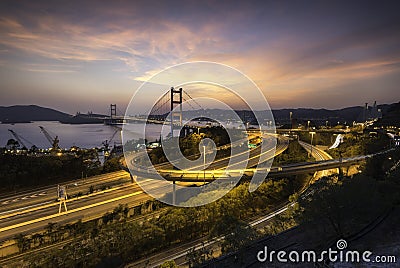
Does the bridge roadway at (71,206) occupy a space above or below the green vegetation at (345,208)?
below

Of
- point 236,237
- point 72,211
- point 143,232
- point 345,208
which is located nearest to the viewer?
point 236,237

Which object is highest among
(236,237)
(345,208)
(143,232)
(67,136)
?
(345,208)

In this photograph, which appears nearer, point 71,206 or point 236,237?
point 236,237

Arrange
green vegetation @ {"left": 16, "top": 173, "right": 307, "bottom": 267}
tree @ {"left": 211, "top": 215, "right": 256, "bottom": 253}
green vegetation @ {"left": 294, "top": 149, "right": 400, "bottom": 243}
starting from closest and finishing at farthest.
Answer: tree @ {"left": 211, "top": 215, "right": 256, "bottom": 253} → green vegetation @ {"left": 294, "top": 149, "right": 400, "bottom": 243} → green vegetation @ {"left": 16, "top": 173, "right": 307, "bottom": 267}

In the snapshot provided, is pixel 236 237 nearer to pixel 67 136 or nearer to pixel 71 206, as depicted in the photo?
pixel 71 206

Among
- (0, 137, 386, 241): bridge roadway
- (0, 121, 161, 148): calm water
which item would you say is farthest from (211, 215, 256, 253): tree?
(0, 121, 161, 148): calm water

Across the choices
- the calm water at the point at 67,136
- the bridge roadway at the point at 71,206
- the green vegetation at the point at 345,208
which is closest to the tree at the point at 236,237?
the green vegetation at the point at 345,208

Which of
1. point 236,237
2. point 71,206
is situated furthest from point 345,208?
point 71,206

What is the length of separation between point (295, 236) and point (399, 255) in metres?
1.56

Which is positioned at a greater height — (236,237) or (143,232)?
(236,237)

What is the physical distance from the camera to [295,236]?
487 cm

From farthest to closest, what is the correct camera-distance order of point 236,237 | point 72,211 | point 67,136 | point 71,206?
point 67,136
point 71,206
point 72,211
point 236,237

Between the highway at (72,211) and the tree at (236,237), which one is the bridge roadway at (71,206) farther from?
the tree at (236,237)

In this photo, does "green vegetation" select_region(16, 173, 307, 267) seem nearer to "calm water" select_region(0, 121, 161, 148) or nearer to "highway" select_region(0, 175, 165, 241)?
"highway" select_region(0, 175, 165, 241)
